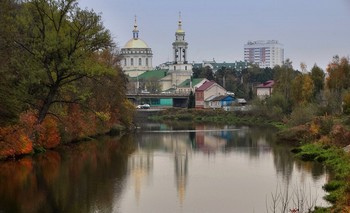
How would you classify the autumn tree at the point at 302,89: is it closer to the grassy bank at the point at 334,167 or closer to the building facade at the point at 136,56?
the grassy bank at the point at 334,167

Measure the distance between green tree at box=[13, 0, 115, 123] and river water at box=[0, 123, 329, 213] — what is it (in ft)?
14.8

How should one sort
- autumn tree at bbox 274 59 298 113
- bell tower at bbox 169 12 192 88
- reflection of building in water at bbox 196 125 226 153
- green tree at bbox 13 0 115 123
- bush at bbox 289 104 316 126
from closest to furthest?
Result: green tree at bbox 13 0 115 123
reflection of building in water at bbox 196 125 226 153
bush at bbox 289 104 316 126
autumn tree at bbox 274 59 298 113
bell tower at bbox 169 12 192 88

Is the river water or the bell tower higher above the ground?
the bell tower

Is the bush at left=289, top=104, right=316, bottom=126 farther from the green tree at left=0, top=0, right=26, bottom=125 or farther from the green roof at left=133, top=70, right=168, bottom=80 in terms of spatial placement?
the green roof at left=133, top=70, right=168, bottom=80

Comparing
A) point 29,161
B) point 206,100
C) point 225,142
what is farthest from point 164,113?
point 29,161

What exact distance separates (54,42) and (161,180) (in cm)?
978

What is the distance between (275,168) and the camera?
1098 inches

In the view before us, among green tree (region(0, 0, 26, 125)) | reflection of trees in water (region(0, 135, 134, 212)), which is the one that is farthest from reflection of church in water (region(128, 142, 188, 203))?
green tree (region(0, 0, 26, 125))

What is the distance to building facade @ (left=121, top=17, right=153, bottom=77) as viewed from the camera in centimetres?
13000

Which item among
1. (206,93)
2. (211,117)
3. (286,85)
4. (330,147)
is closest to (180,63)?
(206,93)

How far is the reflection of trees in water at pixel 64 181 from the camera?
19031 mm

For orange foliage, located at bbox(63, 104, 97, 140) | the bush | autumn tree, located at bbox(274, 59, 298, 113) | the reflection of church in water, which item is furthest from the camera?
autumn tree, located at bbox(274, 59, 298, 113)

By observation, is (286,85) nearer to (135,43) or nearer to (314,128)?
(314,128)

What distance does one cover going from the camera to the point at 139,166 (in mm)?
28984
